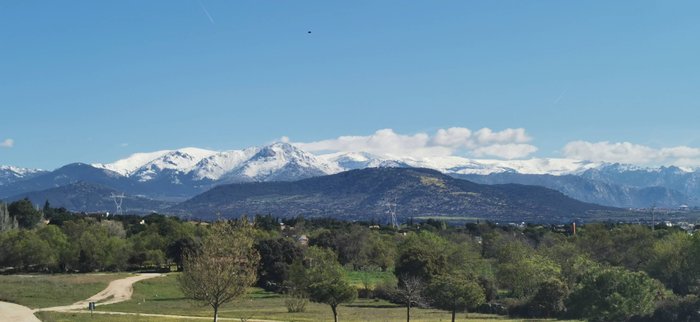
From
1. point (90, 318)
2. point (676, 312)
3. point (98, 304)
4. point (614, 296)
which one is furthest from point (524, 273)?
point (90, 318)

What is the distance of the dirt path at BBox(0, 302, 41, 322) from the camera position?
67125 mm

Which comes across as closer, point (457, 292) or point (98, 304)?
point (457, 292)

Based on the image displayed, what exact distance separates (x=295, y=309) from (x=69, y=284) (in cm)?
3491

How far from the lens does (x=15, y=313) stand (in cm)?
7200

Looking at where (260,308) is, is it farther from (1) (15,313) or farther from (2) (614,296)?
(2) (614,296)

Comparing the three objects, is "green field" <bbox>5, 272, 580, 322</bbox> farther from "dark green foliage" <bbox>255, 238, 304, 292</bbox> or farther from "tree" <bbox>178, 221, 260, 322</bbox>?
"tree" <bbox>178, 221, 260, 322</bbox>

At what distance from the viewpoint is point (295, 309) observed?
88188 mm

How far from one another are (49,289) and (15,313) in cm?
2506

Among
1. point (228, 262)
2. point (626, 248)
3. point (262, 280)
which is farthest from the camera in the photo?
point (626, 248)

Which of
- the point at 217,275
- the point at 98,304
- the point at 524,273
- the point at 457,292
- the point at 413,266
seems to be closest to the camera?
the point at 217,275

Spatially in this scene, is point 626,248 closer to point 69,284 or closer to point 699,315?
point 699,315

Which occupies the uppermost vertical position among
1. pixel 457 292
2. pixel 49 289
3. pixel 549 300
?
pixel 457 292

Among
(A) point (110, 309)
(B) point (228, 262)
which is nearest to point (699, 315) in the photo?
(B) point (228, 262)

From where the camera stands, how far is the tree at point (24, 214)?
188625 mm
